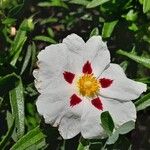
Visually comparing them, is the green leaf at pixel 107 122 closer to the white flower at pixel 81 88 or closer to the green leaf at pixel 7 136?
the white flower at pixel 81 88

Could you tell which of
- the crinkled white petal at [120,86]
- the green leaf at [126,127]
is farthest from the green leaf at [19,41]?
the green leaf at [126,127]

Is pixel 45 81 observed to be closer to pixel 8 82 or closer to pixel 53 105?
pixel 53 105

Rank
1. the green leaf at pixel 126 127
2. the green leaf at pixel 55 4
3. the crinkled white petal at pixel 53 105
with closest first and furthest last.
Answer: the green leaf at pixel 126 127, the crinkled white petal at pixel 53 105, the green leaf at pixel 55 4

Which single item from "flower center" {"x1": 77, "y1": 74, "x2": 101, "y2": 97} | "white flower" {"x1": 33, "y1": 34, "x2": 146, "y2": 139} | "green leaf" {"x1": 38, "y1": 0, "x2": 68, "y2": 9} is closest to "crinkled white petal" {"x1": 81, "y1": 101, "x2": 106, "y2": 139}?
"white flower" {"x1": 33, "y1": 34, "x2": 146, "y2": 139}

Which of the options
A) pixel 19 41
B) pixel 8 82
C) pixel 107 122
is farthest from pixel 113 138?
pixel 19 41

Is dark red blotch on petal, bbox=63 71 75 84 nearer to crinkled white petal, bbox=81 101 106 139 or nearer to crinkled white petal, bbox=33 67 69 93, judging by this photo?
crinkled white petal, bbox=33 67 69 93

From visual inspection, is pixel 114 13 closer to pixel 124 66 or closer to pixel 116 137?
pixel 124 66

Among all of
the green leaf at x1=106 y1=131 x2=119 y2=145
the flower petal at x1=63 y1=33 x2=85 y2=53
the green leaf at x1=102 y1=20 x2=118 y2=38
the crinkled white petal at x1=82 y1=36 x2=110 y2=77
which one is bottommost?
the green leaf at x1=106 y1=131 x2=119 y2=145
